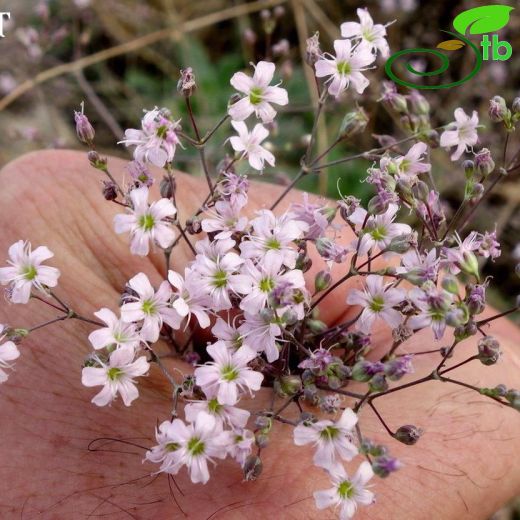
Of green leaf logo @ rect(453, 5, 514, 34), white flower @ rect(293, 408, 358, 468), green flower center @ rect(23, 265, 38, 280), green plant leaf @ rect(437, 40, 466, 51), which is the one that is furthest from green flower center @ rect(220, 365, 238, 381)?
green leaf logo @ rect(453, 5, 514, 34)

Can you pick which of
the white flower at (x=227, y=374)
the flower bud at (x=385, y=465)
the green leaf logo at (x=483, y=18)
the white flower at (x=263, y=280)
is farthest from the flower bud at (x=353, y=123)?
the green leaf logo at (x=483, y=18)

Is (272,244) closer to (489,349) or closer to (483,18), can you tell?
(489,349)

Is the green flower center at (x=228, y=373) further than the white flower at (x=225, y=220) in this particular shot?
No

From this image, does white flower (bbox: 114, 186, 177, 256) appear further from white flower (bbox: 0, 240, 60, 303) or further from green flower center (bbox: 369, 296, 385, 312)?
green flower center (bbox: 369, 296, 385, 312)

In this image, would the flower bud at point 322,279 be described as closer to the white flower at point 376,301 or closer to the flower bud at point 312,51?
the white flower at point 376,301

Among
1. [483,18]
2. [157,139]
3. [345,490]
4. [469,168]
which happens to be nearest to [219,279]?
[157,139]

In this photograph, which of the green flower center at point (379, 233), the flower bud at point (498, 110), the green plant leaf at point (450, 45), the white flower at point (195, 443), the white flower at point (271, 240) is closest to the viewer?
the white flower at point (195, 443)
